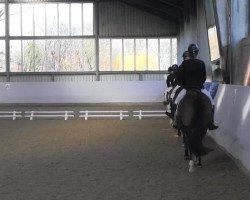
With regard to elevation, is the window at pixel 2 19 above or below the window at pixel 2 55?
above

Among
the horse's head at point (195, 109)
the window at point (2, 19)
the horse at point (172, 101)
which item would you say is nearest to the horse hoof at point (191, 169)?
the horse's head at point (195, 109)

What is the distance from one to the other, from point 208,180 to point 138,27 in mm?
41214

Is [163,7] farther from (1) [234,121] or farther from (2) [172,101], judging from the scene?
(1) [234,121]

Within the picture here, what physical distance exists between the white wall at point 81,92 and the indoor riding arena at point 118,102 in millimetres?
65

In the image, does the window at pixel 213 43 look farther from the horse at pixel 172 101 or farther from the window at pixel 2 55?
the window at pixel 2 55

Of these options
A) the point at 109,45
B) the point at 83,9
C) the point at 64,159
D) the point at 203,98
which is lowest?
the point at 64,159

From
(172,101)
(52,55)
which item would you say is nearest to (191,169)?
(172,101)

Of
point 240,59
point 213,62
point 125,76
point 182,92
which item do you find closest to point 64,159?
point 182,92

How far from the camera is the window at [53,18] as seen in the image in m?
48.5

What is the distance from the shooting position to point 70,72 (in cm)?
4922

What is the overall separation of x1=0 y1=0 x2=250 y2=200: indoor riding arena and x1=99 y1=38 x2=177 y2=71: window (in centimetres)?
9

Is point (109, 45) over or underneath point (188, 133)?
over

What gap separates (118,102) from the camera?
3441 centimetres

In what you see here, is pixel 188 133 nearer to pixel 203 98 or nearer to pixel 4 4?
pixel 203 98
